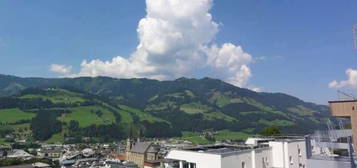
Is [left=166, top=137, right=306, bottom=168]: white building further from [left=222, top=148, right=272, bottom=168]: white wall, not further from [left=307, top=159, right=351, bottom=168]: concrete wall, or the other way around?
[left=307, top=159, right=351, bottom=168]: concrete wall

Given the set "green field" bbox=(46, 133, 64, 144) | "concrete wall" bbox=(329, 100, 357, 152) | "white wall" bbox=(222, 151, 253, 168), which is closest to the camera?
"concrete wall" bbox=(329, 100, 357, 152)

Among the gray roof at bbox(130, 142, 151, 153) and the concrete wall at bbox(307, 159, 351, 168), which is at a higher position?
the concrete wall at bbox(307, 159, 351, 168)

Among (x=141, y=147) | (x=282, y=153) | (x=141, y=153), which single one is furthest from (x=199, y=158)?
(x=141, y=147)

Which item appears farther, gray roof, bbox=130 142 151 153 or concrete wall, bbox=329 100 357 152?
gray roof, bbox=130 142 151 153

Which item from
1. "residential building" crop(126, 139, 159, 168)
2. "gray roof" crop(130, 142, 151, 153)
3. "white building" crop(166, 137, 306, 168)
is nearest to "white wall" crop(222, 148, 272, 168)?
"white building" crop(166, 137, 306, 168)

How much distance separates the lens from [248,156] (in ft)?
77.8

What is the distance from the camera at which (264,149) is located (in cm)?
2605

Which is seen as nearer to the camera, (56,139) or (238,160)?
(238,160)

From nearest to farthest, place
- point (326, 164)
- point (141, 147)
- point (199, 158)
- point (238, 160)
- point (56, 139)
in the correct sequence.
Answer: point (326, 164)
point (199, 158)
point (238, 160)
point (141, 147)
point (56, 139)

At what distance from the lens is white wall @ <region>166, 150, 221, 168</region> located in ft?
68.5

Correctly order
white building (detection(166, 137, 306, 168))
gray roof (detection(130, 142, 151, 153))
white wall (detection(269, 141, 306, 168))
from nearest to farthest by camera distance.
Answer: white building (detection(166, 137, 306, 168)), white wall (detection(269, 141, 306, 168)), gray roof (detection(130, 142, 151, 153))

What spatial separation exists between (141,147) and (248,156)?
106878 mm

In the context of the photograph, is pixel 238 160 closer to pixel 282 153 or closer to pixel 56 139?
pixel 282 153

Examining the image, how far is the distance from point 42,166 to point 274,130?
74.0 meters
